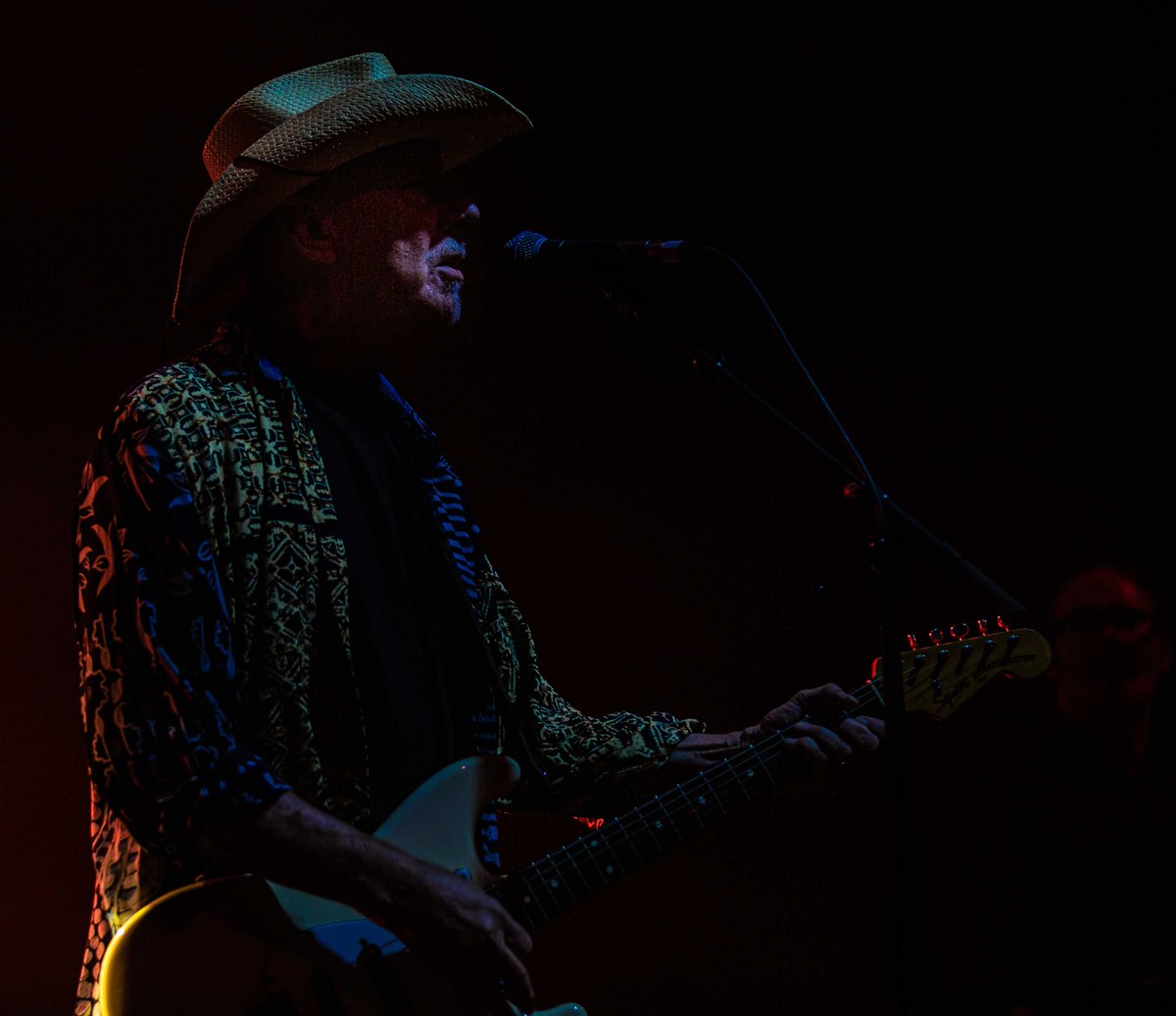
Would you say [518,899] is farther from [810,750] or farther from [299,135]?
[299,135]

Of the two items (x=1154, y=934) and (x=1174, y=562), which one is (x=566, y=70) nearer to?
(x=1174, y=562)

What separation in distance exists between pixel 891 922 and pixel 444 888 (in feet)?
2.13

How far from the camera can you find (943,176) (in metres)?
3.50

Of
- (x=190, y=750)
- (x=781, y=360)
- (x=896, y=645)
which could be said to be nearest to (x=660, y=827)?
A: (x=896, y=645)

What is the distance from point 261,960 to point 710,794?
0.88 metres

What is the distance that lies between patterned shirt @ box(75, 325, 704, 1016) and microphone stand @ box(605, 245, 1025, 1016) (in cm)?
63

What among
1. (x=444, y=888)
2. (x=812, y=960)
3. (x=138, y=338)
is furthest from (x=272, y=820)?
(x=812, y=960)

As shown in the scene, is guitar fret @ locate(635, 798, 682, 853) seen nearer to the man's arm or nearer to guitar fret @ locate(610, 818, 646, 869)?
guitar fret @ locate(610, 818, 646, 869)

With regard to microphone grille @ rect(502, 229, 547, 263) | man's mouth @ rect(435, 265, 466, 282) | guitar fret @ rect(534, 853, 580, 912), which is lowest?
guitar fret @ rect(534, 853, 580, 912)

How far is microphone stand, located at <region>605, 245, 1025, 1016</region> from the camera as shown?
1.49 metres

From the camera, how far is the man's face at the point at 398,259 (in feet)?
6.33

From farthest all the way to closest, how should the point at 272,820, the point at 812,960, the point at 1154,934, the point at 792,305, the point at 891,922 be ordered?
the point at 792,305 → the point at 812,960 → the point at 1154,934 → the point at 891,922 → the point at 272,820

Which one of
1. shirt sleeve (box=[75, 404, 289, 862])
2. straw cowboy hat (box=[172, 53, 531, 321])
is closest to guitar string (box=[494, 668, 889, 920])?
shirt sleeve (box=[75, 404, 289, 862])

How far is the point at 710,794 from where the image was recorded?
196 cm
